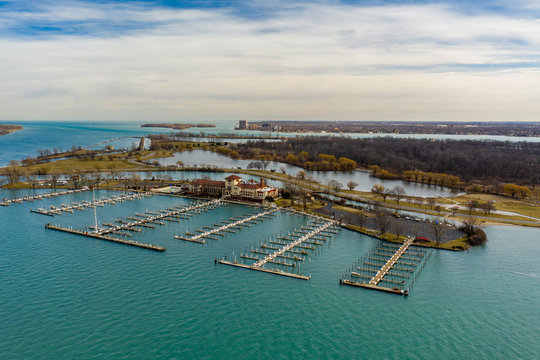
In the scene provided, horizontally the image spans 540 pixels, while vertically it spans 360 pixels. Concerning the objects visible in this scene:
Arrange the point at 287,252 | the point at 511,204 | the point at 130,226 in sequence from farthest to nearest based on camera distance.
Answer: the point at 511,204 < the point at 130,226 < the point at 287,252

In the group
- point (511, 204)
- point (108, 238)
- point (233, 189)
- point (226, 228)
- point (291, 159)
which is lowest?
point (108, 238)

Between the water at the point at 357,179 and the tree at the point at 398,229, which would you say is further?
the water at the point at 357,179

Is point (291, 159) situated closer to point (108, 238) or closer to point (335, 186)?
point (335, 186)

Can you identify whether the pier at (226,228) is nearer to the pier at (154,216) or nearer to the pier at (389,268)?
the pier at (154,216)

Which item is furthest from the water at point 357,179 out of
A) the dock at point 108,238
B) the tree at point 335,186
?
the dock at point 108,238

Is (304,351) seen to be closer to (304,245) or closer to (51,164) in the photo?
(304,245)

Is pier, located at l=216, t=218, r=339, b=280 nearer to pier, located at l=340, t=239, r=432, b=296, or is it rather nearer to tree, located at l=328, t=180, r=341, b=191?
pier, located at l=340, t=239, r=432, b=296

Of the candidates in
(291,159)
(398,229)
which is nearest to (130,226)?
(398,229)
